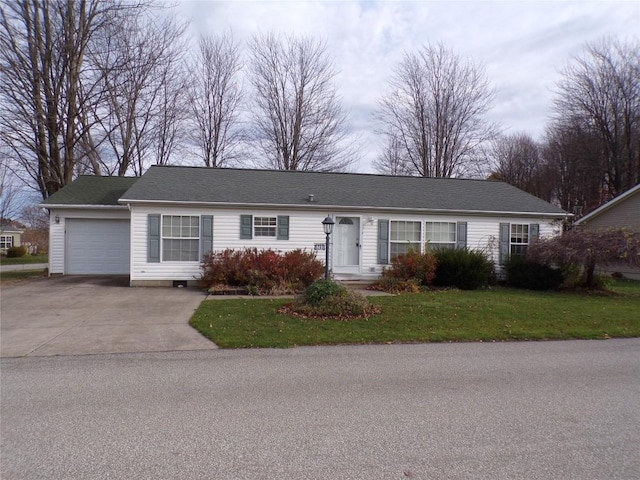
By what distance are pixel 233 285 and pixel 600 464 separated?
1071cm

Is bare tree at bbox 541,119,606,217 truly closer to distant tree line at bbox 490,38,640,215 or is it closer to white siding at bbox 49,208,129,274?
distant tree line at bbox 490,38,640,215

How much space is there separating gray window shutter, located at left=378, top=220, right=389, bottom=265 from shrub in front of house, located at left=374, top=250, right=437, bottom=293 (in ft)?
3.41

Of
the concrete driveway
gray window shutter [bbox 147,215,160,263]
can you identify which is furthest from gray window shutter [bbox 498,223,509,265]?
gray window shutter [bbox 147,215,160,263]

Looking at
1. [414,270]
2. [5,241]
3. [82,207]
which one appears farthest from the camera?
[5,241]

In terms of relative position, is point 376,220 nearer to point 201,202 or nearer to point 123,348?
point 201,202

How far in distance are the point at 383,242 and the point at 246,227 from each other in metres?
4.93

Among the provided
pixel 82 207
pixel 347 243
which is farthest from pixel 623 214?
pixel 82 207

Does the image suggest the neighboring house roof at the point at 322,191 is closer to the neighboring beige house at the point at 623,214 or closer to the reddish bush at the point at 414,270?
the reddish bush at the point at 414,270

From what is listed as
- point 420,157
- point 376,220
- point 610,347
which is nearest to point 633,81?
point 420,157

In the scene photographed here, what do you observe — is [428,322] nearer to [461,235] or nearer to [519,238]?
[461,235]

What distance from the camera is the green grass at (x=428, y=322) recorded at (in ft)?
23.5

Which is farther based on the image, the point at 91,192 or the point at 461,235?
the point at 91,192

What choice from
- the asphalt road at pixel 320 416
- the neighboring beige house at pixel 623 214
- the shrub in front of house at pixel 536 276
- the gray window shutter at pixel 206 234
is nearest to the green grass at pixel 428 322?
the asphalt road at pixel 320 416

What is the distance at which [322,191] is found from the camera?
1576cm
